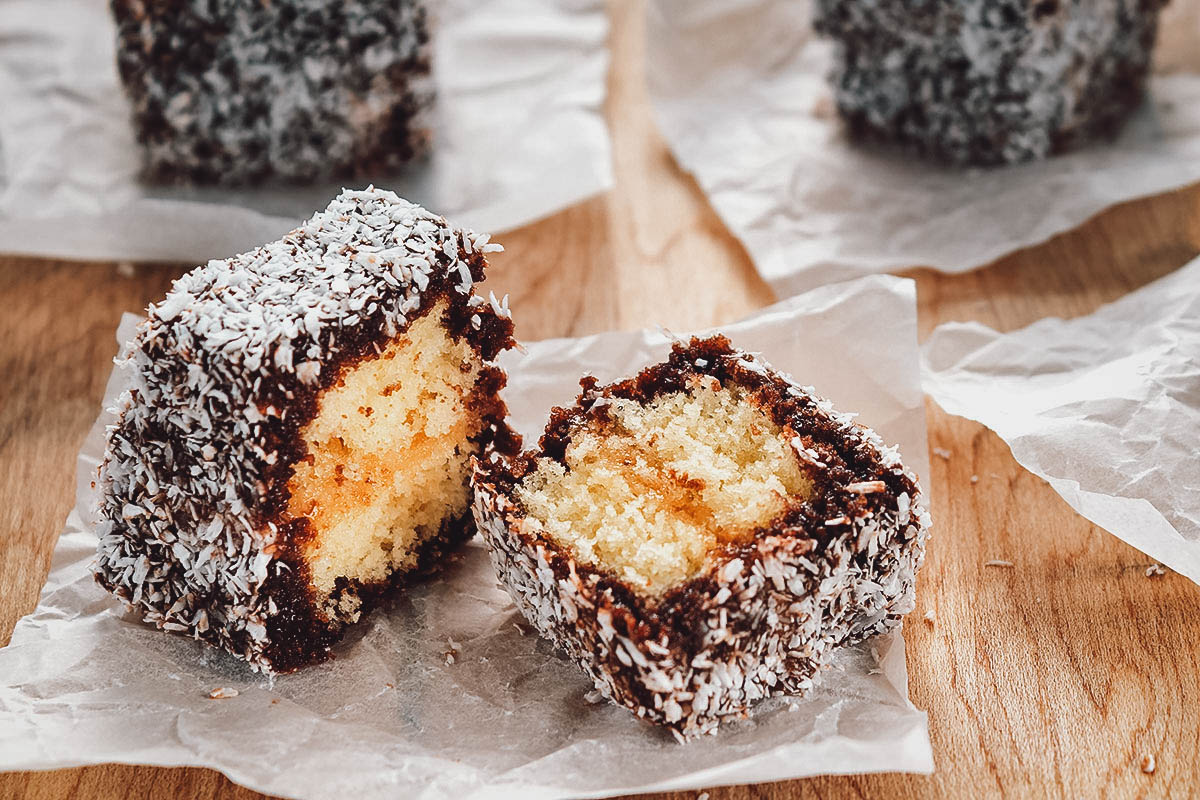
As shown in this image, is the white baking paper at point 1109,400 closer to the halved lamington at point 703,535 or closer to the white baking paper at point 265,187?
the halved lamington at point 703,535

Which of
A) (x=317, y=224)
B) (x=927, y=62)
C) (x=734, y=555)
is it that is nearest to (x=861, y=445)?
(x=734, y=555)

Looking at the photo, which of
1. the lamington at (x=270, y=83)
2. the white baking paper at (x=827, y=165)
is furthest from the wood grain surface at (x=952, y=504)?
the lamington at (x=270, y=83)

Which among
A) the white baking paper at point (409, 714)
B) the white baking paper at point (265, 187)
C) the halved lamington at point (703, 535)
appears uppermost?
the halved lamington at point (703, 535)

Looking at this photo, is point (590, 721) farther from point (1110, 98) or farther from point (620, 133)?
point (1110, 98)

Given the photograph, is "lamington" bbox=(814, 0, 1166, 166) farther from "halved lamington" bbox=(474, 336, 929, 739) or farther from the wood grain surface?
"halved lamington" bbox=(474, 336, 929, 739)

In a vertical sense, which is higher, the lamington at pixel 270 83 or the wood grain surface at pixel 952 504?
the lamington at pixel 270 83

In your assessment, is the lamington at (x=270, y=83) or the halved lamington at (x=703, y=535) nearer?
the halved lamington at (x=703, y=535)
